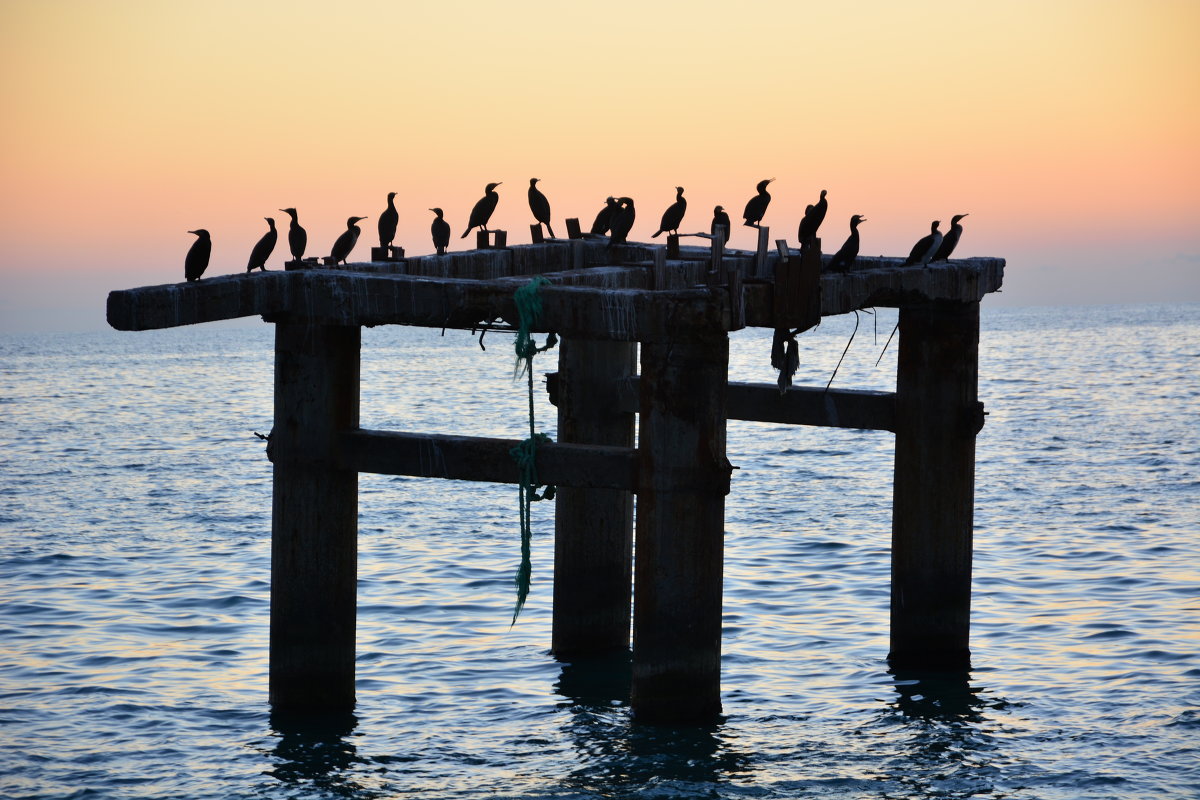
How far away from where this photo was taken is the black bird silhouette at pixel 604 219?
56.5 feet

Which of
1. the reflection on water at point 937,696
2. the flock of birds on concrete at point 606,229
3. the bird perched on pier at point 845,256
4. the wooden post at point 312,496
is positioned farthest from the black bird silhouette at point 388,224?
the reflection on water at point 937,696

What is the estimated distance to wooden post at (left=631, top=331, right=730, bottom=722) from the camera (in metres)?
11.3

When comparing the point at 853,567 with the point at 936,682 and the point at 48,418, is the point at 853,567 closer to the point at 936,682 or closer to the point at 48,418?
the point at 936,682

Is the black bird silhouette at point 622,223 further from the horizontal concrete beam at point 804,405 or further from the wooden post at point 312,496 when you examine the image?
the wooden post at point 312,496

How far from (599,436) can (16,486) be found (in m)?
21.4

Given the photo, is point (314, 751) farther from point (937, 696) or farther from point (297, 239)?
point (937, 696)

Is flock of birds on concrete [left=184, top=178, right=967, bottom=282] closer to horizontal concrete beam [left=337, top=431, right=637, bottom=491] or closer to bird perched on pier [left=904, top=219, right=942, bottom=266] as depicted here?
bird perched on pier [left=904, top=219, right=942, bottom=266]

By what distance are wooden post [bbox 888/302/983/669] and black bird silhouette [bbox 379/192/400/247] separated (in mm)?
5419

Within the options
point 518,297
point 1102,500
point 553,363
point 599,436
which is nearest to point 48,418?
point 553,363

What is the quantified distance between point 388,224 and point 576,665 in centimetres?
512

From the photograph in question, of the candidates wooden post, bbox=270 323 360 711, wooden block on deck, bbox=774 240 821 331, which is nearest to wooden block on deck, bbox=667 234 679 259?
wooden block on deck, bbox=774 240 821 331

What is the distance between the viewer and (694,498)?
11281mm

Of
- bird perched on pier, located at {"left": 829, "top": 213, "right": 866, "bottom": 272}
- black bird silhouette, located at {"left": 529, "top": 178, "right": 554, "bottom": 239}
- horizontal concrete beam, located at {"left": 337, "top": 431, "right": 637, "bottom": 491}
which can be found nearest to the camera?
horizontal concrete beam, located at {"left": 337, "top": 431, "right": 637, "bottom": 491}

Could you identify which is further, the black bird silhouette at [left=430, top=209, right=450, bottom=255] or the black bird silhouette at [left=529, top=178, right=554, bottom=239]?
the black bird silhouette at [left=529, top=178, right=554, bottom=239]
